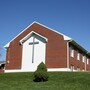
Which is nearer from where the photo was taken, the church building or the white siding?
the church building

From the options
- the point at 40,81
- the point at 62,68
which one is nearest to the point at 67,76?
the point at 40,81

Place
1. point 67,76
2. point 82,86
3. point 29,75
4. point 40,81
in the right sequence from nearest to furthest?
point 82,86, point 40,81, point 67,76, point 29,75

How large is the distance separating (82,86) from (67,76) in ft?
18.7

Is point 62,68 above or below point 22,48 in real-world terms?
below

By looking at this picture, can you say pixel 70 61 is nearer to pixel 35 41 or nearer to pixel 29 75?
pixel 35 41

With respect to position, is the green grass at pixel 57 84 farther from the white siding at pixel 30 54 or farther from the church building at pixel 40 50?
the white siding at pixel 30 54

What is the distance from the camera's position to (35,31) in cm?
4331

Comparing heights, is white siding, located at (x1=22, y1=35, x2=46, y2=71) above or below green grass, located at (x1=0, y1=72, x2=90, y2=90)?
above

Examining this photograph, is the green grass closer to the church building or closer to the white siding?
the church building

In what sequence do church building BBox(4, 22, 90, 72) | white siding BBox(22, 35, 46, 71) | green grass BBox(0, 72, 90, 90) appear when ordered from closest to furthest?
1. green grass BBox(0, 72, 90, 90)
2. church building BBox(4, 22, 90, 72)
3. white siding BBox(22, 35, 46, 71)

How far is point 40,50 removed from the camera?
41.8 metres

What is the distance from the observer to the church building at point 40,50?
132 ft

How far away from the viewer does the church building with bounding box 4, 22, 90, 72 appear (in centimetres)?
4025

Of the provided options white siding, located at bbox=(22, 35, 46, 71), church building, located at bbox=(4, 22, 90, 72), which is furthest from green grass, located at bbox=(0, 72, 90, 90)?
white siding, located at bbox=(22, 35, 46, 71)
